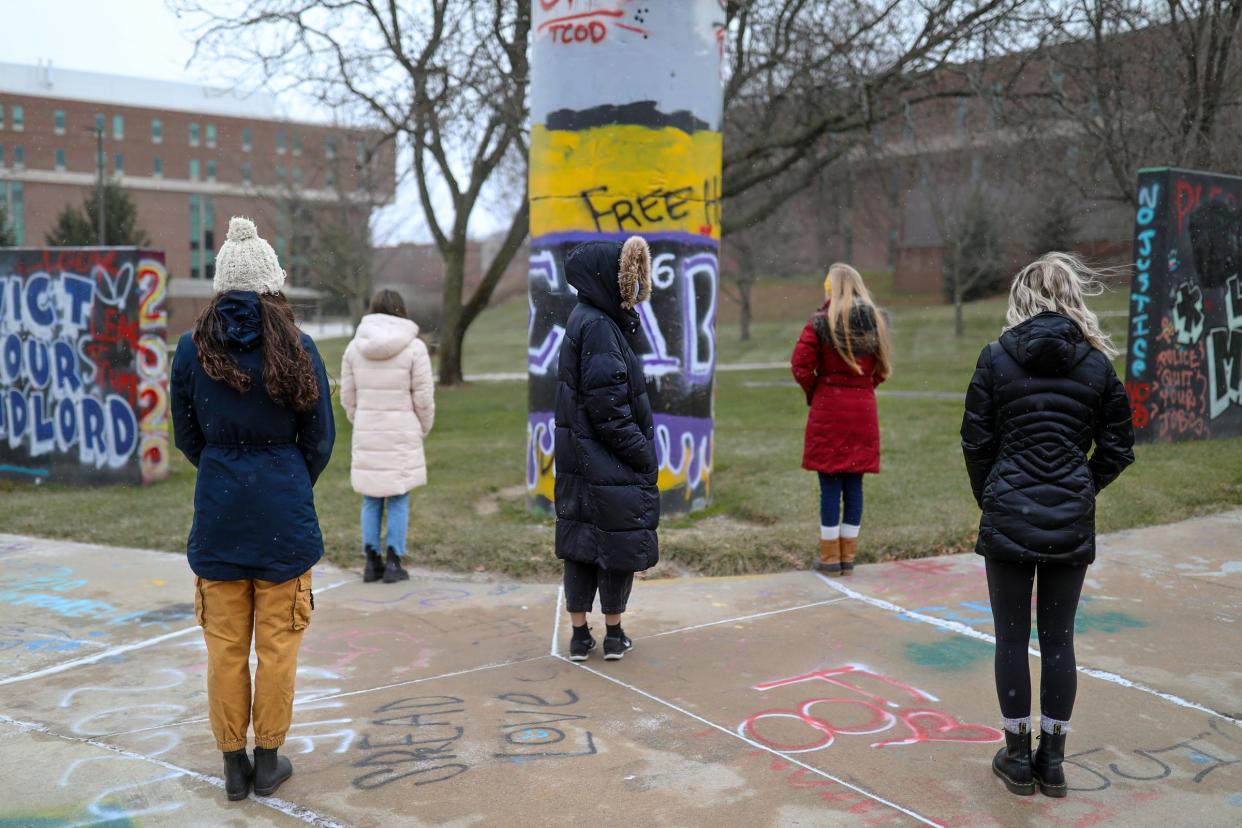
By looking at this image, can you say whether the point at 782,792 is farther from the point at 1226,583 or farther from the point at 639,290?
the point at 1226,583

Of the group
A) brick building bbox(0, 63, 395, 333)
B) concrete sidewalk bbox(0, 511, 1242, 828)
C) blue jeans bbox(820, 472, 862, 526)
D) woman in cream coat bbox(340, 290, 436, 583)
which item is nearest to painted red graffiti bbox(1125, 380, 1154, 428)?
concrete sidewalk bbox(0, 511, 1242, 828)

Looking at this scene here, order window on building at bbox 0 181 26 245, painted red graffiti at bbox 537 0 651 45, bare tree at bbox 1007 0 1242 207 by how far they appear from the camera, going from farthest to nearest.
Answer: window on building at bbox 0 181 26 245
bare tree at bbox 1007 0 1242 207
painted red graffiti at bbox 537 0 651 45

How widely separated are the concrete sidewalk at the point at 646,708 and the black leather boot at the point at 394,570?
0.32 ft

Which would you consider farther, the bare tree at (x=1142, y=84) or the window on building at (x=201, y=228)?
the window on building at (x=201, y=228)

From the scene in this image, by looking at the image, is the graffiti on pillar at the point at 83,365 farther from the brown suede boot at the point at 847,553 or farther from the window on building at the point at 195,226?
the window on building at the point at 195,226

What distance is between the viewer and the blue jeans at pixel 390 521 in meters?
6.31

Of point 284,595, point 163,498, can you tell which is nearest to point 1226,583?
point 284,595

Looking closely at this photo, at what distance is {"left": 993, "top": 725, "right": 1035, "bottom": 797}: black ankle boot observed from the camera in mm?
3426

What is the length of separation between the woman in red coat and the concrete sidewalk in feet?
1.16

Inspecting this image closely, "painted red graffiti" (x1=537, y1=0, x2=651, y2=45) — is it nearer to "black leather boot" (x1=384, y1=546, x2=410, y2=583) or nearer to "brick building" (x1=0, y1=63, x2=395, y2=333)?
"black leather boot" (x1=384, y1=546, x2=410, y2=583)

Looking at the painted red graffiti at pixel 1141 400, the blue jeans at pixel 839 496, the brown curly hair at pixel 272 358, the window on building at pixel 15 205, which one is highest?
the window on building at pixel 15 205

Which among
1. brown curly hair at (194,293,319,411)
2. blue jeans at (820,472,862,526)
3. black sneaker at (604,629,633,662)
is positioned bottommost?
black sneaker at (604,629,633,662)

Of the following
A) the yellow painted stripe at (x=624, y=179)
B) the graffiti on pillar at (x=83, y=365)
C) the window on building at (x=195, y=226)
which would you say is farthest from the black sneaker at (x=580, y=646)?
the window on building at (x=195, y=226)

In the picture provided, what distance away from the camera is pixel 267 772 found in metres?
3.47
